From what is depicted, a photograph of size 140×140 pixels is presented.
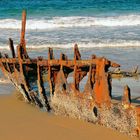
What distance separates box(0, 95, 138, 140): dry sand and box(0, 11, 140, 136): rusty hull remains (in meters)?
0.16

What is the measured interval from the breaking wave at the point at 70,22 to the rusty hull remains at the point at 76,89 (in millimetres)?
16142

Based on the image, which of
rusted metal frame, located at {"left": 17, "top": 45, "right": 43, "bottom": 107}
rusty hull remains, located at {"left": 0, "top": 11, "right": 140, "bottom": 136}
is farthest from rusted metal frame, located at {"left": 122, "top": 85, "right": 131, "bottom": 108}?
rusted metal frame, located at {"left": 17, "top": 45, "right": 43, "bottom": 107}

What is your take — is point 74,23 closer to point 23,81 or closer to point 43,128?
point 23,81

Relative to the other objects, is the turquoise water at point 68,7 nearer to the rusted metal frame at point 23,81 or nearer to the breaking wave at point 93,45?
Result: the breaking wave at point 93,45

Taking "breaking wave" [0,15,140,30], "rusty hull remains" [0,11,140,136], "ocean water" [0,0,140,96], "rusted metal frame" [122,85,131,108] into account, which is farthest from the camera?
"breaking wave" [0,15,140,30]

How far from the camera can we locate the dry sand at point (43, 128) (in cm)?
792

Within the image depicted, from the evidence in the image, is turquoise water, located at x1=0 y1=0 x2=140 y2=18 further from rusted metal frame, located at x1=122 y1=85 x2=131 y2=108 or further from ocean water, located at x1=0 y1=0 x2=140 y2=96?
rusted metal frame, located at x1=122 y1=85 x2=131 y2=108

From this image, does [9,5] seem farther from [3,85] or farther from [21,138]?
[21,138]

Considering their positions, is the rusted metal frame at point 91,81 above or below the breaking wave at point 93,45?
above

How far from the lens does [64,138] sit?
7.91 m

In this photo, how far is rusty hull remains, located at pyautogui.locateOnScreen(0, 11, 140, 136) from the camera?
24.0 ft

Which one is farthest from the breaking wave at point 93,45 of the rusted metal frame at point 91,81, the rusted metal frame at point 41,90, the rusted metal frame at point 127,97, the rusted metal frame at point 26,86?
the rusted metal frame at point 127,97

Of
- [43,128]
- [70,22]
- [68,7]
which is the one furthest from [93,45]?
[68,7]

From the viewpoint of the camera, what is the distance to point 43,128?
332 inches
